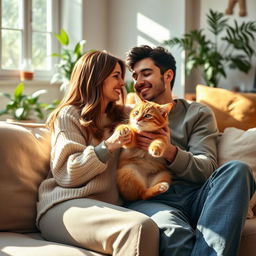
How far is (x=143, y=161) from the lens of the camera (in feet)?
6.80

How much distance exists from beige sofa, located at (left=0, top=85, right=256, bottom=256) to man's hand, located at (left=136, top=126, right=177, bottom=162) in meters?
0.40

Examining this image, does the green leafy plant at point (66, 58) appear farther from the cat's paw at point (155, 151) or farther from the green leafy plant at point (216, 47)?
the cat's paw at point (155, 151)

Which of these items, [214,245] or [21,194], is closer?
[214,245]

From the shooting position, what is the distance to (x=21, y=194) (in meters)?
2.00

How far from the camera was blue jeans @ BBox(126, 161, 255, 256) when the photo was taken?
1694 mm

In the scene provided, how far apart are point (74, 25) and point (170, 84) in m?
2.71

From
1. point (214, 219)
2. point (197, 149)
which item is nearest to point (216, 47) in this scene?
point (197, 149)

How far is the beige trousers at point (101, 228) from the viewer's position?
1.64 m

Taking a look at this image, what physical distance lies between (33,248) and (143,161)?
0.59 meters

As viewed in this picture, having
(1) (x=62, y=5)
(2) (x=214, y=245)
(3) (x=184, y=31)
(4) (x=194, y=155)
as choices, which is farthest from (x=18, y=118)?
(2) (x=214, y=245)

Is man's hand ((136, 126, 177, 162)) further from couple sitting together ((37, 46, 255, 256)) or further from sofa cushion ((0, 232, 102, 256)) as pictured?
sofa cushion ((0, 232, 102, 256))

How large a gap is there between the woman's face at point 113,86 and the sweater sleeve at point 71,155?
17 cm

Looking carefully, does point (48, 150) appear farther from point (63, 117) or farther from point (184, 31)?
point (184, 31)

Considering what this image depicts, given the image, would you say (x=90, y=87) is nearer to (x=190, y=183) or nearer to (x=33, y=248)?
(x=190, y=183)
